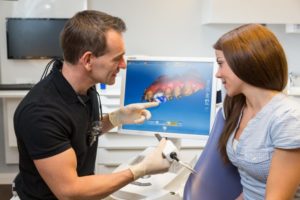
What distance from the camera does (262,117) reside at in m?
1.18

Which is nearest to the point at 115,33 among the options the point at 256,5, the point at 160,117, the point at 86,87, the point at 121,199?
the point at 86,87

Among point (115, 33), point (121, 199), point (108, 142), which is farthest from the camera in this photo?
point (108, 142)

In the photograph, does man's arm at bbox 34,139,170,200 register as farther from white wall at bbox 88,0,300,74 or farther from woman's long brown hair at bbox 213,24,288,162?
white wall at bbox 88,0,300,74

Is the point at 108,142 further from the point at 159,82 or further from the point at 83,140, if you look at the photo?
the point at 83,140

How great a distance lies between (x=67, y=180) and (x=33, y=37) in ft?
6.88

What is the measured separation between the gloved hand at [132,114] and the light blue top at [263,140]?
0.50 m

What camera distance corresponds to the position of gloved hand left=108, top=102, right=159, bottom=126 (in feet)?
5.35

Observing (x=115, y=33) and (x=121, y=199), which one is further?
(x=121, y=199)

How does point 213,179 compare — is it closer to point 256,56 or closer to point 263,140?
point 263,140

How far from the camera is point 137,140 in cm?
210

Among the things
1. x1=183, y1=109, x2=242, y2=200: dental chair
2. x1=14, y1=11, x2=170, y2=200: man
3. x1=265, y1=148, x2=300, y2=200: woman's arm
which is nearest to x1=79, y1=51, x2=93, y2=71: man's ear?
x1=14, y1=11, x2=170, y2=200: man

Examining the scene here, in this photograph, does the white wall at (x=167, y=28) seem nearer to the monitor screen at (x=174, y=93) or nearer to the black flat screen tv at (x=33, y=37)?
the black flat screen tv at (x=33, y=37)

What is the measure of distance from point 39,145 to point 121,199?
0.46 meters

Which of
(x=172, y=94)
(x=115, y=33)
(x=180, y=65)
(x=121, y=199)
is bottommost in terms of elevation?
(x=121, y=199)
